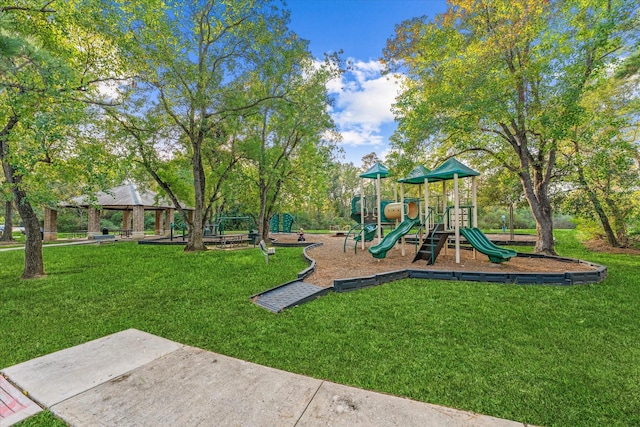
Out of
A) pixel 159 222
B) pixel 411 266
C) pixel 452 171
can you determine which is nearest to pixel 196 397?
pixel 411 266

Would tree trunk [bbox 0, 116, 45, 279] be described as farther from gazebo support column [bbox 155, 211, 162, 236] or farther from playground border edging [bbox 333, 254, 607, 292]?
gazebo support column [bbox 155, 211, 162, 236]

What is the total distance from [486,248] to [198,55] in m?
13.6

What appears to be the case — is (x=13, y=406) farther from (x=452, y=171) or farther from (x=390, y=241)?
(x=452, y=171)

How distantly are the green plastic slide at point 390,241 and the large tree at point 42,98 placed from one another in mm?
8144

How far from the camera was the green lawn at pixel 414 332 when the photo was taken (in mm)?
2529

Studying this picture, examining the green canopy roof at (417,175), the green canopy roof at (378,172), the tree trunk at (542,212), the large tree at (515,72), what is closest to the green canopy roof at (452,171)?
the green canopy roof at (417,175)

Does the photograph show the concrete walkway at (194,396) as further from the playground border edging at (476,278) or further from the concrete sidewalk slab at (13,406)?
the playground border edging at (476,278)

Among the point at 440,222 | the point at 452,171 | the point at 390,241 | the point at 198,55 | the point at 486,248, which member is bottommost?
the point at 486,248

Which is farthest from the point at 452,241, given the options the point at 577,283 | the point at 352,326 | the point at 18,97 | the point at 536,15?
the point at 18,97

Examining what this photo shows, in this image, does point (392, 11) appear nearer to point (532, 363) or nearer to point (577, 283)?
point (577, 283)

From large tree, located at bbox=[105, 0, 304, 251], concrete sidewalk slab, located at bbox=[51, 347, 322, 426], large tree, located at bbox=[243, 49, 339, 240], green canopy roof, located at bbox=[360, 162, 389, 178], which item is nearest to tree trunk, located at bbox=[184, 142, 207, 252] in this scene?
large tree, located at bbox=[105, 0, 304, 251]

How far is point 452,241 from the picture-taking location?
38.2ft

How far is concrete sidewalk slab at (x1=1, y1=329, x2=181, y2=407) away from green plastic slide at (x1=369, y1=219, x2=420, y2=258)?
6277 millimetres

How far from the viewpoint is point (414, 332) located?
3.84 meters
